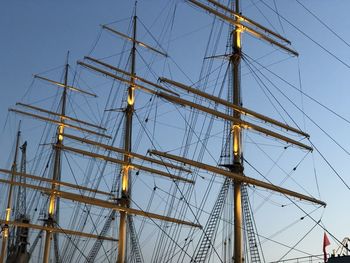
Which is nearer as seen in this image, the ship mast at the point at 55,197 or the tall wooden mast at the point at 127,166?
the tall wooden mast at the point at 127,166

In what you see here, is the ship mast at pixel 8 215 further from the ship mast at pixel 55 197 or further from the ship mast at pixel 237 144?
the ship mast at pixel 237 144

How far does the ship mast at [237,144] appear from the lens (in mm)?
26513

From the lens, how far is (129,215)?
39.6 metres

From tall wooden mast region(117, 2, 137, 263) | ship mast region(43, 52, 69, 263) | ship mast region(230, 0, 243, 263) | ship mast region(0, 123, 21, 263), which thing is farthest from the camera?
ship mast region(43, 52, 69, 263)

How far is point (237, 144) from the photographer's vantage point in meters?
29.9

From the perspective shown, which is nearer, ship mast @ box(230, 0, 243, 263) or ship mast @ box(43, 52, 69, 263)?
ship mast @ box(230, 0, 243, 263)

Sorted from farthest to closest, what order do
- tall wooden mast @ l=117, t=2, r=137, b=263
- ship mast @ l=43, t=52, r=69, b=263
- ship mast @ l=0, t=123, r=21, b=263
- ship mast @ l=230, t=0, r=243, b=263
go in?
ship mast @ l=43, t=52, r=69, b=263 < ship mast @ l=0, t=123, r=21, b=263 < tall wooden mast @ l=117, t=2, r=137, b=263 < ship mast @ l=230, t=0, r=243, b=263

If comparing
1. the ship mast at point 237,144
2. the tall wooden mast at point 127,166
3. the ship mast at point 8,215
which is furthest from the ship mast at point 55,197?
the ship mast at point 237,144

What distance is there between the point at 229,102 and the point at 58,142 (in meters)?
20.5

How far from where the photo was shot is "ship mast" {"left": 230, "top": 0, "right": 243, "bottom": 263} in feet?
87.0

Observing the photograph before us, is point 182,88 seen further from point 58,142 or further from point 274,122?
point 58,142

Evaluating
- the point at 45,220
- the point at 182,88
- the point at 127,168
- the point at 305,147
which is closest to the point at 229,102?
the point at 182,88

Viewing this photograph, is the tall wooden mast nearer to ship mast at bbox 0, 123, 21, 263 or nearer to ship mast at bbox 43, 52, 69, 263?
ship mast at bbox 43, 52, 69, 263

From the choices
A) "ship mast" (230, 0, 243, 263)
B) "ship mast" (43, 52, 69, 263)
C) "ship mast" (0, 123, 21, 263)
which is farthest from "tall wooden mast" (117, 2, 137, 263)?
"ship mast" (230, 0, 243, 263)
